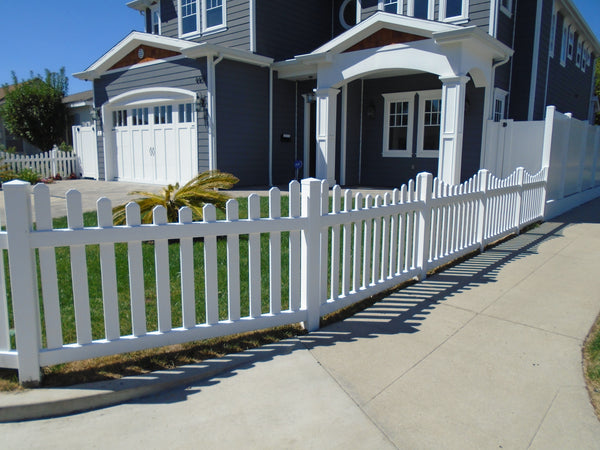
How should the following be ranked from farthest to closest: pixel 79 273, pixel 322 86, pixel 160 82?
1. pixel 160 82
2. pixel 322 86
3. pixel 79 273

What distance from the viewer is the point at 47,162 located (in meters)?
16.8

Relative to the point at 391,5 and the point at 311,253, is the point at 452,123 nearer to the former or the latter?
the point at 391,5

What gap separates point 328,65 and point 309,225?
901cm

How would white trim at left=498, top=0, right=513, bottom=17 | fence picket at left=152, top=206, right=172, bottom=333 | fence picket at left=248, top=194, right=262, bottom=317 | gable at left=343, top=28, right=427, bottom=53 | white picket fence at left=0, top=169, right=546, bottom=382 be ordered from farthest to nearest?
white trim at left=498, top=0, right=513, bottom=17 < gable at left=343, top=28, right=427, bottom=53 < fence picket at left=248, top=194, right=262, bottom=317 < fence picket at left=152, top=206, right=172, bottom=333 < white picket fence at left=0, top=169, right=546, bottom=382

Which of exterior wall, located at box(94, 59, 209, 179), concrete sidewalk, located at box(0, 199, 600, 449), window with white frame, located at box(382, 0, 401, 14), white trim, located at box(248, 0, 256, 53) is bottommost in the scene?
concrete sidewalk, located at box(0, 199, 600, 449)

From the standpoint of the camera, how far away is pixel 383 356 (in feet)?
10.8

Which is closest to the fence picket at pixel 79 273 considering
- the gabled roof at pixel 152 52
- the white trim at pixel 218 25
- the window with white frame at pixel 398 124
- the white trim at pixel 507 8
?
the gabled roof at pixel 152 52

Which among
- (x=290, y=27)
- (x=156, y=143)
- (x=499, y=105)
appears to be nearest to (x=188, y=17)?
(x=290, y=27)

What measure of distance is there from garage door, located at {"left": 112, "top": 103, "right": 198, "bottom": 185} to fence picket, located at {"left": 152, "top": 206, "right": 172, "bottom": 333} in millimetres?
9772

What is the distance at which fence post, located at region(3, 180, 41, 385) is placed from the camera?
8.41 feet

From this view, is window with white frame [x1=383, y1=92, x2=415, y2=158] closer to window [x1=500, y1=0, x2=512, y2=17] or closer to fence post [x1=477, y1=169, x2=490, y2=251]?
window [x1=500, y1=0, x2=512, y2=17]

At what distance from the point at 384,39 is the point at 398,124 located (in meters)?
3.39

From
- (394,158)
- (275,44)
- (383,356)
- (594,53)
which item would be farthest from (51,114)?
(594,53)

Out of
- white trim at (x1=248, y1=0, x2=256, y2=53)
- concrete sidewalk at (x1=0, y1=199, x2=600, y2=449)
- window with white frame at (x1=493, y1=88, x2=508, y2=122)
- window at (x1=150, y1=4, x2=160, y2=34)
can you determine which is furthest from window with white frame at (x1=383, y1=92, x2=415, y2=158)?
concrete sidewalk at (x1=0, y1=199, x2=600, y2=449)
